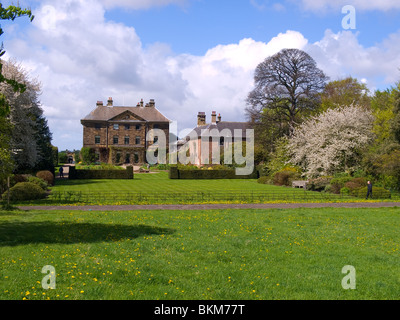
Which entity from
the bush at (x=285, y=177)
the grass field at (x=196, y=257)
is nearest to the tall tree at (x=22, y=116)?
the grass field at (x=196, y=257)

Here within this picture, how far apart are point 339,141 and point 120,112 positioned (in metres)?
49.4

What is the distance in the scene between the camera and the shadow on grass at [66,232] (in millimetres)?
10900

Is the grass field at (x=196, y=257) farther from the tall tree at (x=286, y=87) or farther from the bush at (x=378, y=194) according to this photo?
the tall tree at (x=286, y=87)

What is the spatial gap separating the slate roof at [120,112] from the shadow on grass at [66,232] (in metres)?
63.1

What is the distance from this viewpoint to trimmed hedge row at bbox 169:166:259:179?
160 feet

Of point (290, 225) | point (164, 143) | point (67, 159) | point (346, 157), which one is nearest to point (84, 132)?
point (164, 143)

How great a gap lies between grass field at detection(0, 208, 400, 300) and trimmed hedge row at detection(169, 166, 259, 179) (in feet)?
108

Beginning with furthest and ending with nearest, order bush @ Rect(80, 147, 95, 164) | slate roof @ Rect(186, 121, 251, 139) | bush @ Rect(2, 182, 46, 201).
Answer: bush @ Rect(80, 147, 95, 164)
slate roof @ Rect(186, 121, 251, 139)
bush @ Rect(2, 182, 46, 201)

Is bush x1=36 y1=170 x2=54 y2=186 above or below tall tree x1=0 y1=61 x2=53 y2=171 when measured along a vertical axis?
below

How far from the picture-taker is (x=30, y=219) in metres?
15.0

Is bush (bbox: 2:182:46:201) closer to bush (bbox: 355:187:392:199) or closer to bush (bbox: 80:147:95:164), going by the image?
bush (bbox: 355:187:392:199)

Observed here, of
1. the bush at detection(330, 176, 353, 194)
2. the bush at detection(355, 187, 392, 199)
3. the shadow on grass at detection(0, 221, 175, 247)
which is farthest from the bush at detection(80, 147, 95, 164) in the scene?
the shadow on grass at detection(0, 221, 175, 247)
